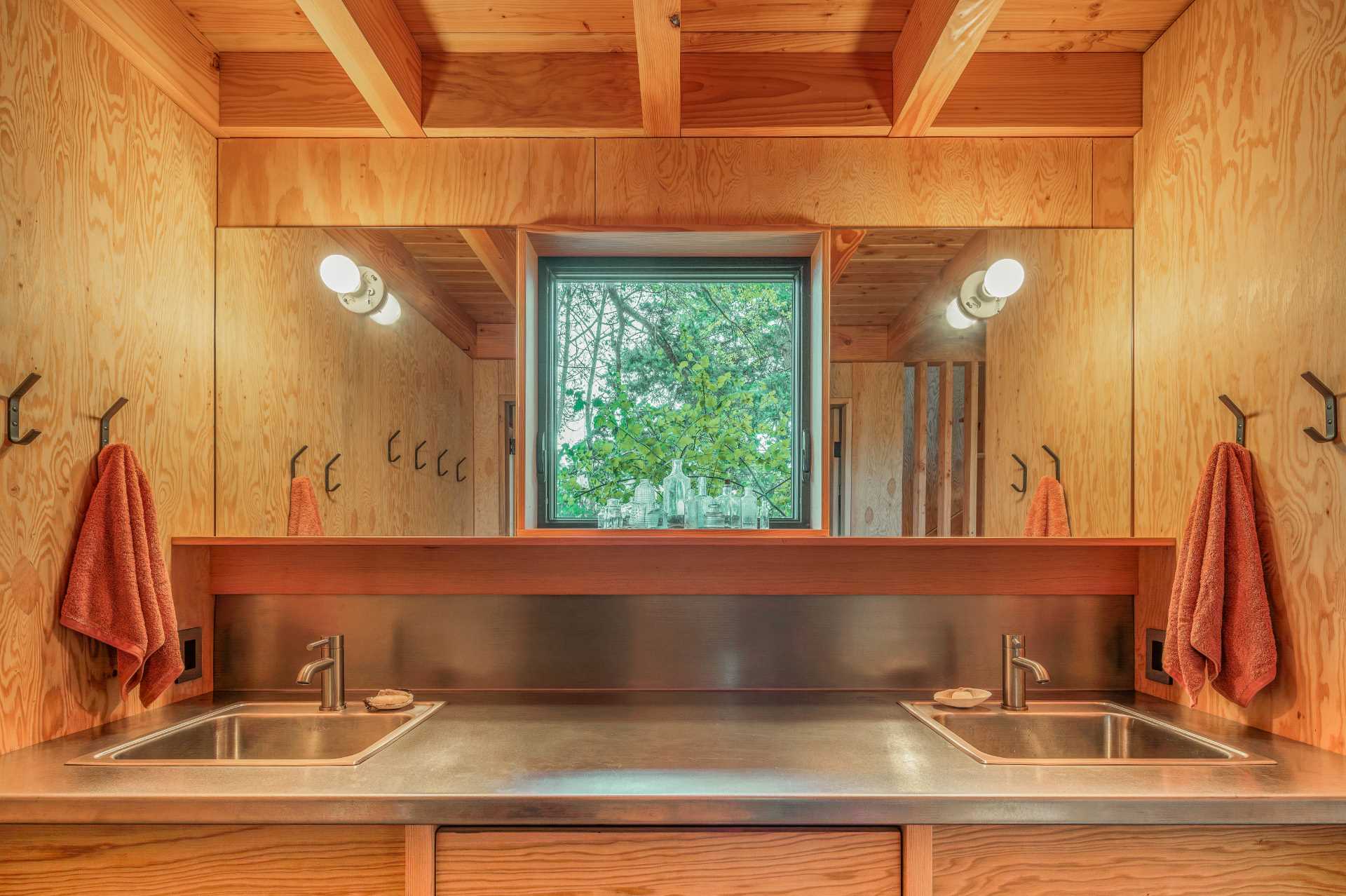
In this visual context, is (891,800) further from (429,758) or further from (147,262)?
(147,262)

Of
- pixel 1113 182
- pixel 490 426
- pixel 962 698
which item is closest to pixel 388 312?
pixel 490 426

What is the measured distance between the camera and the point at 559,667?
6.39ft

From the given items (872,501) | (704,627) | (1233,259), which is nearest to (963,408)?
(872,501)

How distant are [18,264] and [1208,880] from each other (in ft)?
6.94

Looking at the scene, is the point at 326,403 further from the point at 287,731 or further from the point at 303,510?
the point at 287,731

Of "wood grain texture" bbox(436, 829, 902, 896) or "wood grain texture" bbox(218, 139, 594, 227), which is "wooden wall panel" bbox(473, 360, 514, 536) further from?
"wood grain texture" bbox(436, 829, 902, 896)

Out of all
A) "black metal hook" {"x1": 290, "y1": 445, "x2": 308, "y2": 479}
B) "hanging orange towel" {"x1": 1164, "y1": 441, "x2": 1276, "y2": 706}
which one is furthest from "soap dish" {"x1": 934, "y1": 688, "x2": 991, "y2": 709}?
"black metal hook" {"x1": 290, "y1": 445, "x2": 308, "y2": 479}

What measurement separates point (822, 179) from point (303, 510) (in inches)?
53.9

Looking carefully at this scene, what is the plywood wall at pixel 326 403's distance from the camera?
6.08 ft

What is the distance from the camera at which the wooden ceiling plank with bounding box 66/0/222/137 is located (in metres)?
1.54

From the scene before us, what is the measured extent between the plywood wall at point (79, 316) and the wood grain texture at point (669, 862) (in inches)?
31.7

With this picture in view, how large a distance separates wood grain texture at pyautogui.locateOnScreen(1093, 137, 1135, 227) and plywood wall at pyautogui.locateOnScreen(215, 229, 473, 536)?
1473mm

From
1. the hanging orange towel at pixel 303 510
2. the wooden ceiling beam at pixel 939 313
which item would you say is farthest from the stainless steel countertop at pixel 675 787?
the wooden ceiling beam at pixel 939 313

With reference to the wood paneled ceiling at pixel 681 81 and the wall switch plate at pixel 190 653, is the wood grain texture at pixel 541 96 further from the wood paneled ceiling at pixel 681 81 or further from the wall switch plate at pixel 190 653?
the wall switch plate at pixel 190 653
